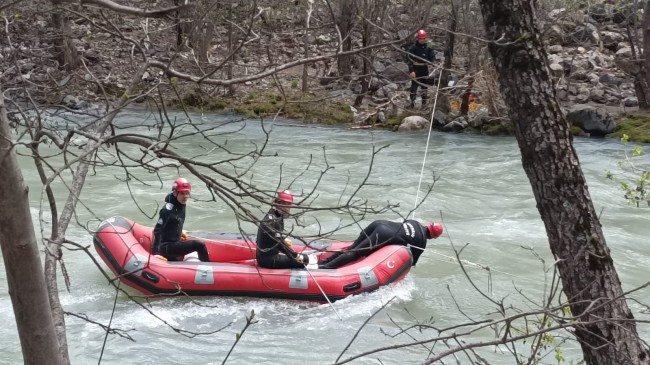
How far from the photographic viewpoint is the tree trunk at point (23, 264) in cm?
204

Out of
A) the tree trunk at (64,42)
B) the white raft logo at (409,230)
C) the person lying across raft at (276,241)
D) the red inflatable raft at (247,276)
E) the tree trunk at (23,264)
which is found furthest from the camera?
the white raft logo at (409,230)

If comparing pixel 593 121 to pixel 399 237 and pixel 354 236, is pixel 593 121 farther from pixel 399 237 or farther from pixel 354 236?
pixel 399 237

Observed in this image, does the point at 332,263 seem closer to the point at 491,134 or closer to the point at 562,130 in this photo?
the point at 562,130

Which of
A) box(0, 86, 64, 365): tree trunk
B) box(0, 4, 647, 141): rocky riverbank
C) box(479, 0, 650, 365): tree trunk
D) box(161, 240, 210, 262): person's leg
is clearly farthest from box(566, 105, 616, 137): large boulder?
box(0, 86, 64, 365): tree trunk

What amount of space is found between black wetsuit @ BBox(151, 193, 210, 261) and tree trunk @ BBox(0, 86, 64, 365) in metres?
5.50

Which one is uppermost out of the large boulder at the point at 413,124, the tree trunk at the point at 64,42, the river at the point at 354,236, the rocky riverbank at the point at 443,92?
the tree trunk at the point at 64,42

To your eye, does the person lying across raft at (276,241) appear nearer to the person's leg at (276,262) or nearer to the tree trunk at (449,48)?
the person's leg at (276,262)

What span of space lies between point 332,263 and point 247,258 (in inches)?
37.4

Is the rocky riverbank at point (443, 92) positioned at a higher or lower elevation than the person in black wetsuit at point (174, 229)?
higher

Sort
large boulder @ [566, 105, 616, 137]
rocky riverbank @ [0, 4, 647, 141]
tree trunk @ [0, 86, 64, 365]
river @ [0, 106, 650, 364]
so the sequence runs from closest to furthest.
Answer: tree trunk @ [0, 86, 64, 365] → river @ [0, 106, 650, 364] → large boulder @ [566, 105, 616, 137] → rocky riverbank @ [0, 4, 647, 141]

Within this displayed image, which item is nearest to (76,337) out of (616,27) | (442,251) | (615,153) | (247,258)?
(247,258)

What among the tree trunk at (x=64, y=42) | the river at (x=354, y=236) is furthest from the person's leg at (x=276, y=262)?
Result: the tree trunk at (x=64, y=42)

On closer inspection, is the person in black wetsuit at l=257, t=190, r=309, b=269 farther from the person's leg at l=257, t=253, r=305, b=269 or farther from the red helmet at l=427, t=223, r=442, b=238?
the red helmet at l=427, t=223, r=442, b=238

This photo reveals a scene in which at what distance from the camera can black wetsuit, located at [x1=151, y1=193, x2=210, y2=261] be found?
302 inches
